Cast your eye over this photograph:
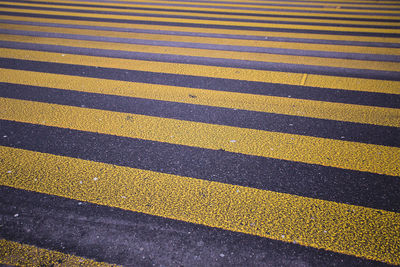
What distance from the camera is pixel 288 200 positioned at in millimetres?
2305

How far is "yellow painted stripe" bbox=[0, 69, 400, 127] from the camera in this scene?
3395mm

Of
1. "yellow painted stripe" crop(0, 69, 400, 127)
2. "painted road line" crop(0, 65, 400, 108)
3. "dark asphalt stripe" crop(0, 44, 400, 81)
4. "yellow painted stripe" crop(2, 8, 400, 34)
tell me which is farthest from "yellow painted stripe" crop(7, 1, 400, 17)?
"yellow painted stripe" crop(0, 69, 400, 127)

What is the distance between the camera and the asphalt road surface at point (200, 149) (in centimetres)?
200

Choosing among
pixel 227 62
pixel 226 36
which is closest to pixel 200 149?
pixel 227 62

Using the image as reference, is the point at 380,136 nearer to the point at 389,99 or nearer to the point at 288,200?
the point at 389,99

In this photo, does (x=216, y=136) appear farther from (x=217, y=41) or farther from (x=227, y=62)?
(x=217, y=41)

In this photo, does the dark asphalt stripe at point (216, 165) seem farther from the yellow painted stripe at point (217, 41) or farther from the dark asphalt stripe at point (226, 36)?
the dark asphalt stripe at point (226, 36)

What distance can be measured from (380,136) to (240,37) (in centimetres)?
361

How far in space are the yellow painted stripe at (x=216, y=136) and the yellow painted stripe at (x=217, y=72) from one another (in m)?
1.37

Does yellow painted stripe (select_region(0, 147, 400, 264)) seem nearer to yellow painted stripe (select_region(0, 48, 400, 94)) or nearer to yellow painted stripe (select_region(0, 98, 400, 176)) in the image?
yellow painted stripe (select_region(0, 98, 400, 176))

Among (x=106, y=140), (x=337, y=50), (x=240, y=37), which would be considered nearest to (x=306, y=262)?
(x=106, y=140)

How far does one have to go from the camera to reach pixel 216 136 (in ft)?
10.1

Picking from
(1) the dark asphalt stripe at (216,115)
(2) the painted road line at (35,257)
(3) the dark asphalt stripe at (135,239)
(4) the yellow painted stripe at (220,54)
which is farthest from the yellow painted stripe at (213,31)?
(2) the painted road line at (35,257)

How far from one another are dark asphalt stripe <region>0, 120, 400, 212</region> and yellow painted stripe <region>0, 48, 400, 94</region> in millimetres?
1858
